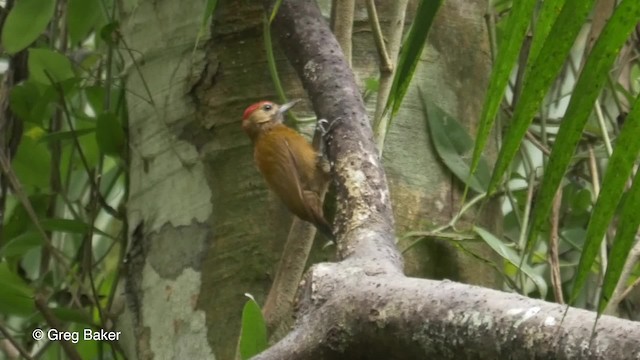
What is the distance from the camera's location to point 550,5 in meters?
0.70

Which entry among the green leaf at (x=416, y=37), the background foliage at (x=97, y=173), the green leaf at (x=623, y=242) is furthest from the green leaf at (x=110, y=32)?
the green leaf at (x=623, y=242)

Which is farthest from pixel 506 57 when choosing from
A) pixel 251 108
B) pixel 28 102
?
pixel 28 102

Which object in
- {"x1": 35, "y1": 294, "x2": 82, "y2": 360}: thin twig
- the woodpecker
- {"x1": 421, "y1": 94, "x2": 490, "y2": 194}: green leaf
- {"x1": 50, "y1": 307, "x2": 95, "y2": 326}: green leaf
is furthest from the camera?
{"x1": 50, "y1": 307, "x2": 95, "y2": 326}: green leaf

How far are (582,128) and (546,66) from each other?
0.05 m

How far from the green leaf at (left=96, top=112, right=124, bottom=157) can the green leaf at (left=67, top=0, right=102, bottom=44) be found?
0.37m

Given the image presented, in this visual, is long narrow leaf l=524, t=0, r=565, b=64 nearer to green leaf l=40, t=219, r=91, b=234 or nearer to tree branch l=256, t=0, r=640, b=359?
tree branch l=256, t=0, r=640, b=359

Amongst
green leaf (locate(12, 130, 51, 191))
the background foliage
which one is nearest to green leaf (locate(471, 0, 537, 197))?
the background foliage

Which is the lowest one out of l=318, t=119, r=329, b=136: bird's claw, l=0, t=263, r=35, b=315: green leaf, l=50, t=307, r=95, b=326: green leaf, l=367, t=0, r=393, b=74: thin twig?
l=50, t=307, r=95, b=326: green leaf

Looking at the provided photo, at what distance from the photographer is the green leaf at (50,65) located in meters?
2.30

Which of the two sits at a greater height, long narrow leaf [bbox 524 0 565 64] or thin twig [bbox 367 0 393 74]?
long narrow leaf [bbox 524 0 565 64]

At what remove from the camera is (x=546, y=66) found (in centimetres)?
68

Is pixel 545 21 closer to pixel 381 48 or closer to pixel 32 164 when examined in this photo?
pixel 381 48

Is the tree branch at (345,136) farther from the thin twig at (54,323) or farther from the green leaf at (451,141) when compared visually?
the thin twig at (54,323)

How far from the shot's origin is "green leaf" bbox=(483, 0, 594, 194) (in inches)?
26.3
